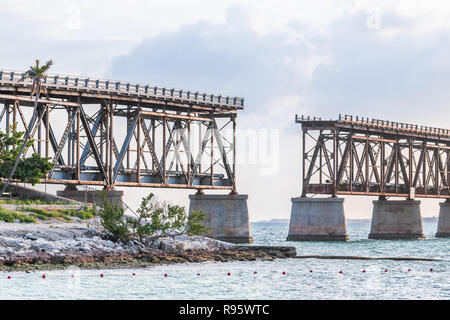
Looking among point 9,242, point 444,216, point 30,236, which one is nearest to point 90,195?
point 30,236

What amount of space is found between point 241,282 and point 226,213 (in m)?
47.2

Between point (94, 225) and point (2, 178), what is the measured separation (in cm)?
1278

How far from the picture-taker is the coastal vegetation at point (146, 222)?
68.4m

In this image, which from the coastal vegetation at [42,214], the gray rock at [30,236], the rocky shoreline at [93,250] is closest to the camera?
the rocky shoreline at [93,250]

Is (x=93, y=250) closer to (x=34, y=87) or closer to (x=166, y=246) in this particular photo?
(x=166, y=246)

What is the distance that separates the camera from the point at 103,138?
94500 mm

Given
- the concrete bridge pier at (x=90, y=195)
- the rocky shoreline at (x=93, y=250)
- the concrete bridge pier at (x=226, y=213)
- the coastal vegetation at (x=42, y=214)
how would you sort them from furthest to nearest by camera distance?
the concrete bridge pier at (x=226, y=213), the concrete bridge pier at (x=90, y=195), the coastal vegetation at (x=42, y=214), the rocky shoreline at (x=93, y=250)

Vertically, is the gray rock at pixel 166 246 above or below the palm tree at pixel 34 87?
below

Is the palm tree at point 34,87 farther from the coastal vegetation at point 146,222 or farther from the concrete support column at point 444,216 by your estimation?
the concrete support column at point 444,216

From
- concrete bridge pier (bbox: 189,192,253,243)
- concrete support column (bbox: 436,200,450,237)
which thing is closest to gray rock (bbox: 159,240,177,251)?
concrete bridge pier (bbox: 189,192,253,243)

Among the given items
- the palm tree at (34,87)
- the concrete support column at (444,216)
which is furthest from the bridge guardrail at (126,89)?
the concrete support column at (444,216)

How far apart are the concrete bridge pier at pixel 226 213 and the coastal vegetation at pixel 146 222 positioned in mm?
31091

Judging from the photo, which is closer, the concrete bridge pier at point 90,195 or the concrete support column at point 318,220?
the concrete bridge pier at point 90,195

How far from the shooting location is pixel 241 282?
57.5 meters
